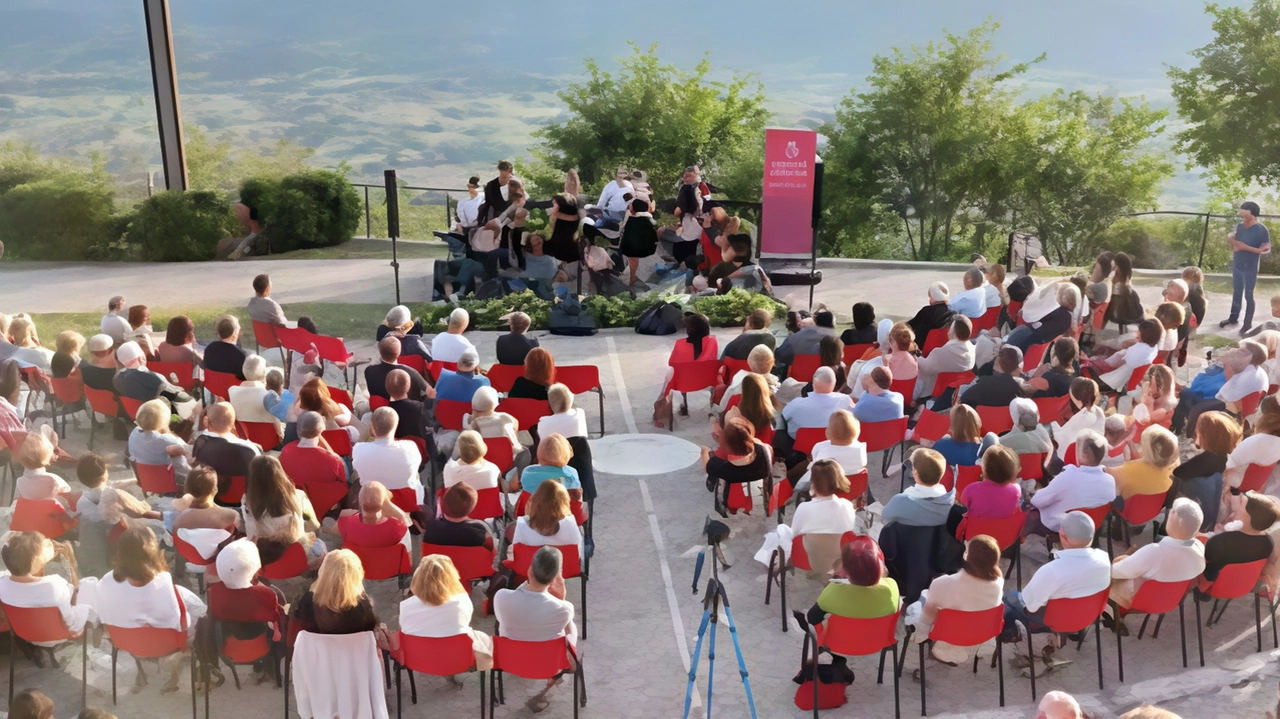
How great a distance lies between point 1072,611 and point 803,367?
4141 mm

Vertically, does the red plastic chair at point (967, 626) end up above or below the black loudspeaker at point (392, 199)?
below

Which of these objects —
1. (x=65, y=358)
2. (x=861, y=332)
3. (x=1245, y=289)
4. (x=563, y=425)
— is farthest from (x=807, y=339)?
(x=1245, y=289)

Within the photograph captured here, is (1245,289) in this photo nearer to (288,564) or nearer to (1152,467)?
(1152,467)

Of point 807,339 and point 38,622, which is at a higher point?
point 807,339

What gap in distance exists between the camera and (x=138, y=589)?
6.11 metres

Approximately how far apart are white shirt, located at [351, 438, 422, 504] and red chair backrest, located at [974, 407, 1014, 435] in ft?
13.7

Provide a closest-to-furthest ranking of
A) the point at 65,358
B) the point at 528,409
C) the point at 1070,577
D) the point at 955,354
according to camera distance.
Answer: the point at 1070,577 → the point at 528,409 → the point at 65,358 → the point at 955,354

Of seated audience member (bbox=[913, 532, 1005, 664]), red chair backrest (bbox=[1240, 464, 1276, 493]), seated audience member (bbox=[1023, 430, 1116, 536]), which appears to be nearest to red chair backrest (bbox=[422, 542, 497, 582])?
seated audience member (bbox=[913, 532, 1005, 664])

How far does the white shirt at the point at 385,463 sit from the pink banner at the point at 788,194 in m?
9.67

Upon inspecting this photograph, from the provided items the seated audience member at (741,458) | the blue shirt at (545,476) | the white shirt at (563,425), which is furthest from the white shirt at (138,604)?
the seated audience member at (741,458)

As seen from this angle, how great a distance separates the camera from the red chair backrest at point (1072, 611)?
6398 millimetres

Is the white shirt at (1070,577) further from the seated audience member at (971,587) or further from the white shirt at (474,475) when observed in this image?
the white shirt at (474,475)

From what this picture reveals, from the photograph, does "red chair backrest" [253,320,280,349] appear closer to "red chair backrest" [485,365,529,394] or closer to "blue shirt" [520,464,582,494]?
"red chair backrest" [485,365,529,394]

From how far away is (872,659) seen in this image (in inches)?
281
